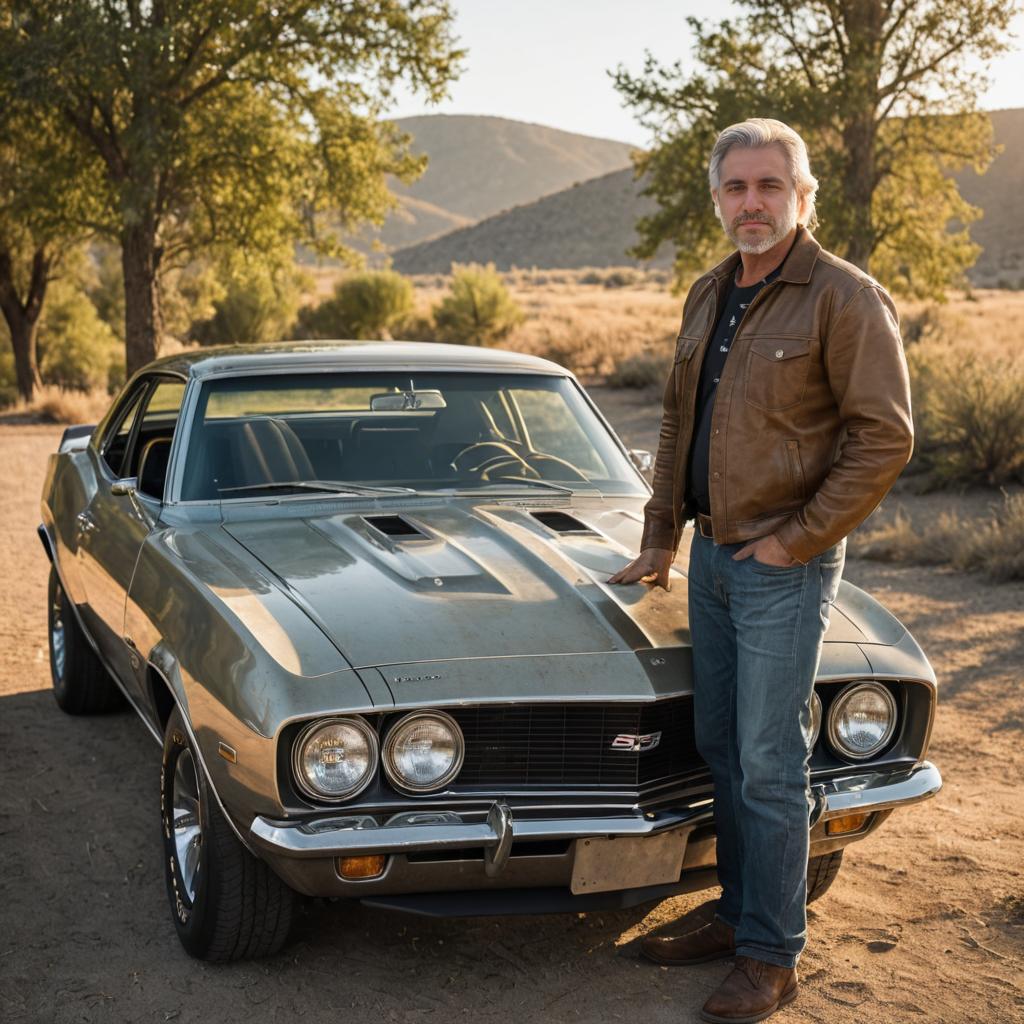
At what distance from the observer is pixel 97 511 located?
16.9 feet

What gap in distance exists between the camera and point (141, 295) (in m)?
18.5

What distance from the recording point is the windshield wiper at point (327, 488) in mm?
4492

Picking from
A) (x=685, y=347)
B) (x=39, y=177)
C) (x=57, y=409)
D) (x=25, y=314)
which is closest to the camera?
(x=685, y=347)

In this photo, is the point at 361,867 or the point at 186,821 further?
the point at 186,821

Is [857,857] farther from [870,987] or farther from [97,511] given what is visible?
[97,511]

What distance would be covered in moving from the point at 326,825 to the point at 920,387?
47.3ft

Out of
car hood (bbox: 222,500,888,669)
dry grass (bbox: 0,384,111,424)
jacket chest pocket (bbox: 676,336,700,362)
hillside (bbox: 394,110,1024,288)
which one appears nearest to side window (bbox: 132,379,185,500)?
car hood (bbox: 222,500,888,669)

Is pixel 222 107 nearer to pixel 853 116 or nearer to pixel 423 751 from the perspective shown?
pixel 853 116

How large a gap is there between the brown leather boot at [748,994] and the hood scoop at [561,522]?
1.48 m

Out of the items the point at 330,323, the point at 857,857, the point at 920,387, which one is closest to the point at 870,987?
the point at 857,857

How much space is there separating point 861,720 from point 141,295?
16.6m

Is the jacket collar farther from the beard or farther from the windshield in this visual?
the windshield

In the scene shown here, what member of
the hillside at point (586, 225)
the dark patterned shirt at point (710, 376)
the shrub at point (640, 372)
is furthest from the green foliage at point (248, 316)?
the hillside at point (586, 225)

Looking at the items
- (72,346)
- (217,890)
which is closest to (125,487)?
(217,890)
